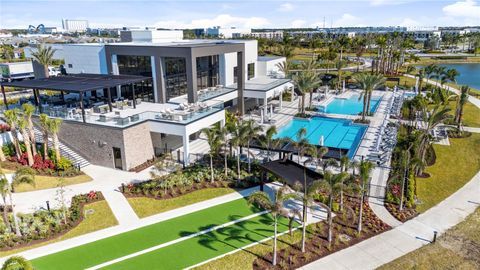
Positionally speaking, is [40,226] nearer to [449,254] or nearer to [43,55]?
[449,254]

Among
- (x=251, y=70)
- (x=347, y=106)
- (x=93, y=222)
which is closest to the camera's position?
(x=93, y=222)

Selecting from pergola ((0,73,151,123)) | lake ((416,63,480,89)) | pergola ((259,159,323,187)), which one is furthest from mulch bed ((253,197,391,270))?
lake ((416,63,480,89))

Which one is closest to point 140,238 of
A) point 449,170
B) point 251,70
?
point 449,170

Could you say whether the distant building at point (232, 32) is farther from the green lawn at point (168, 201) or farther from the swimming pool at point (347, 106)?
the green lawn at point (168, 201)

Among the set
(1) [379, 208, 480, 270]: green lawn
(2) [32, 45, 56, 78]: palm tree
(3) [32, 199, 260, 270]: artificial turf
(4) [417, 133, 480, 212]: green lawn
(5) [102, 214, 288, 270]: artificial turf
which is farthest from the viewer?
(2) [32, 45, 56, 78]: palm tree

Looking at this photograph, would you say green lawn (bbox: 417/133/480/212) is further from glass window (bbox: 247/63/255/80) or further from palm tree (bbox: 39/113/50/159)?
palm tree (bbox: 39/113/50/159)
